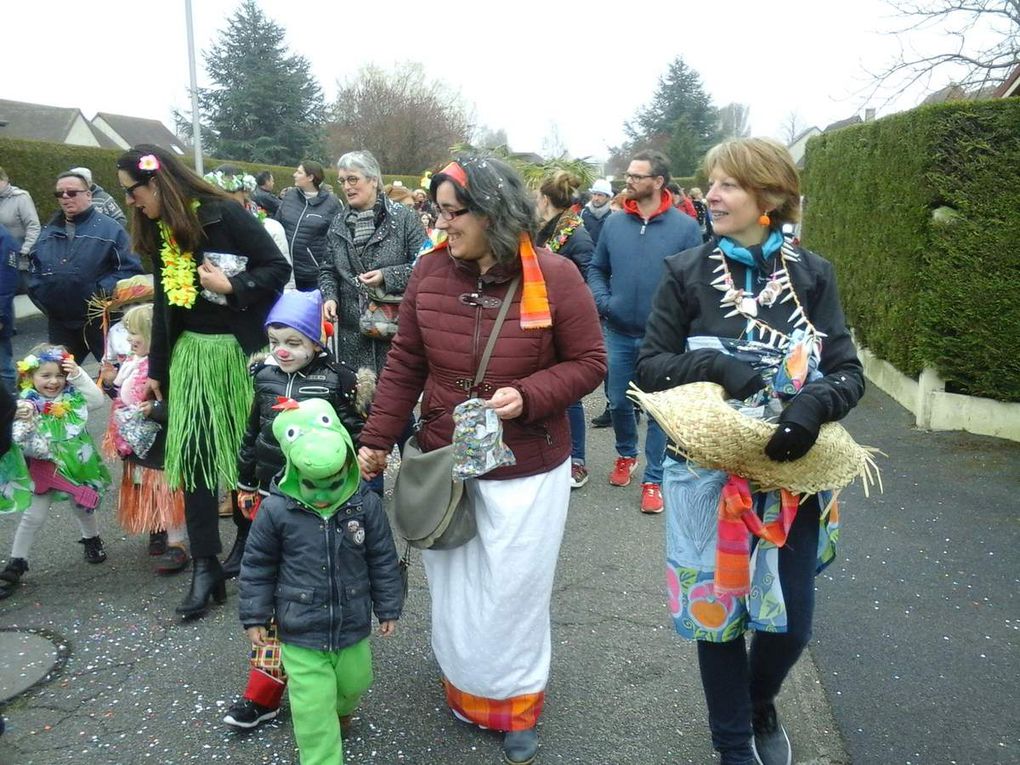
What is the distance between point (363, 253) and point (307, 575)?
7.90ft

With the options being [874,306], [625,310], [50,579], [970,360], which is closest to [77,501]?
[50,579]

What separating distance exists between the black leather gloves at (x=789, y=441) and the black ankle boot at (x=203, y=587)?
2647 mm

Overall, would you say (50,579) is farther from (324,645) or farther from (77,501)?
(324,645)

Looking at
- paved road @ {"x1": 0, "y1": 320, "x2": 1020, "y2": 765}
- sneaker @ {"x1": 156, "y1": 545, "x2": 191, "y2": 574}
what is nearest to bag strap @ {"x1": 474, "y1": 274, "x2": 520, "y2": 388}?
paved road @ {"x1": 0, "y1": 320, "x2": 1020, "y2": 765}

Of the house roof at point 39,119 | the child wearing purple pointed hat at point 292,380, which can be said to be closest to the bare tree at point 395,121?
the house roof at point 39,119

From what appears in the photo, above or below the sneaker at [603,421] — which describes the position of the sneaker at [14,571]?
above

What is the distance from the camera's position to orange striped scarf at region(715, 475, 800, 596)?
2309 millimetres

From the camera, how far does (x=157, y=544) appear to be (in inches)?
176

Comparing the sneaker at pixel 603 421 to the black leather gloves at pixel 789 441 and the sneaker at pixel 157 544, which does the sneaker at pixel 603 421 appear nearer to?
the sneaker at pixel 157 544

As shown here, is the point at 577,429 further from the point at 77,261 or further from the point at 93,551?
the point at 77,261

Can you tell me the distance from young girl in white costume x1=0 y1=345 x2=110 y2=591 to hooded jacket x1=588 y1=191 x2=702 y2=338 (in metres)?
2.90

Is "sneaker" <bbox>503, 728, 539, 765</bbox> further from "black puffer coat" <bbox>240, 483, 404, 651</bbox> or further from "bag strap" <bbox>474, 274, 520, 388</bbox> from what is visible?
"bag strap" <bbox>474, 274, 520, 388</bbox>

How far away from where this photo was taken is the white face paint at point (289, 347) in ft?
10.9

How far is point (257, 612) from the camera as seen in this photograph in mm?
2621
